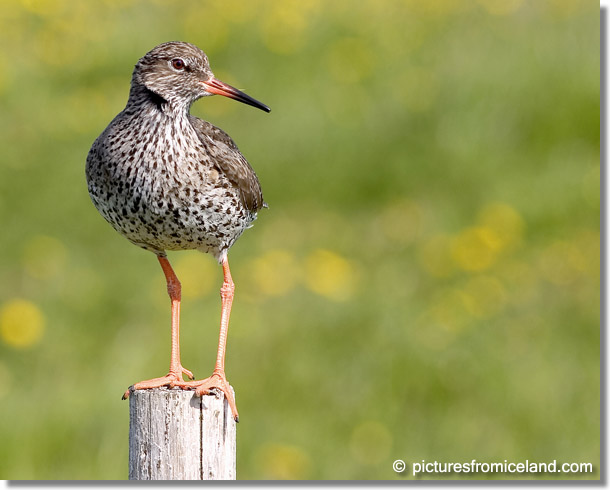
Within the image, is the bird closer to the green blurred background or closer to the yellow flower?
the green blurred background

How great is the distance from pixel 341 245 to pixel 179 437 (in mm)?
6877

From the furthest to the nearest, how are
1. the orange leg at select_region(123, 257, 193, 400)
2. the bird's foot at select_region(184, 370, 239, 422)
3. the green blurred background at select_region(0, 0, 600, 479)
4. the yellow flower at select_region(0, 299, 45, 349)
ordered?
1. the yellow flower at select_region(0, 299, 45, 349)
2. the green blurred background at select_region(0, 0, 600, 479)
3. the orange leg at select_region(123, 257, 193, 400)
4. the bird's foot at select_region(184, 370, 239, 422)

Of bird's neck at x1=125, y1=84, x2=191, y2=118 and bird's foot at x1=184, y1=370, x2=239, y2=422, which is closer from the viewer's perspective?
bird's foot at x1=184, y1=370, x2=239, y2=422

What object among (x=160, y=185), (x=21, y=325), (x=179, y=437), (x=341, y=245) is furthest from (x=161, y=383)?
(x=341, y=245)

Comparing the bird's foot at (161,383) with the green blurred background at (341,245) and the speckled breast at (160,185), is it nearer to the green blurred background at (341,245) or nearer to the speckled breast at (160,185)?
the speckled breast at (160,185)

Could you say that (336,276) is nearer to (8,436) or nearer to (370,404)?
(370,404)

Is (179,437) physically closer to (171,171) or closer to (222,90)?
(171,171)

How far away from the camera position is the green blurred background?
31.3 ft

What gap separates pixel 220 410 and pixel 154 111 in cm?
158

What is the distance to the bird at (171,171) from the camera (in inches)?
212

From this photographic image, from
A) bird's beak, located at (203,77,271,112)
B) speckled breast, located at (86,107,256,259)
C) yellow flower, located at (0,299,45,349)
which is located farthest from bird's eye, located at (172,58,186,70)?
yellow flower, located at (0,299,45,349)

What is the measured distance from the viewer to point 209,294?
10.6m

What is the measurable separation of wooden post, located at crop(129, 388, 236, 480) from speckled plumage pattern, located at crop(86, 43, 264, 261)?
0.84 meters

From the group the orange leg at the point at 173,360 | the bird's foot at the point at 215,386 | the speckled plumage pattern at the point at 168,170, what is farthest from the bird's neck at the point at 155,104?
the bird's foot at the point at 215,386
